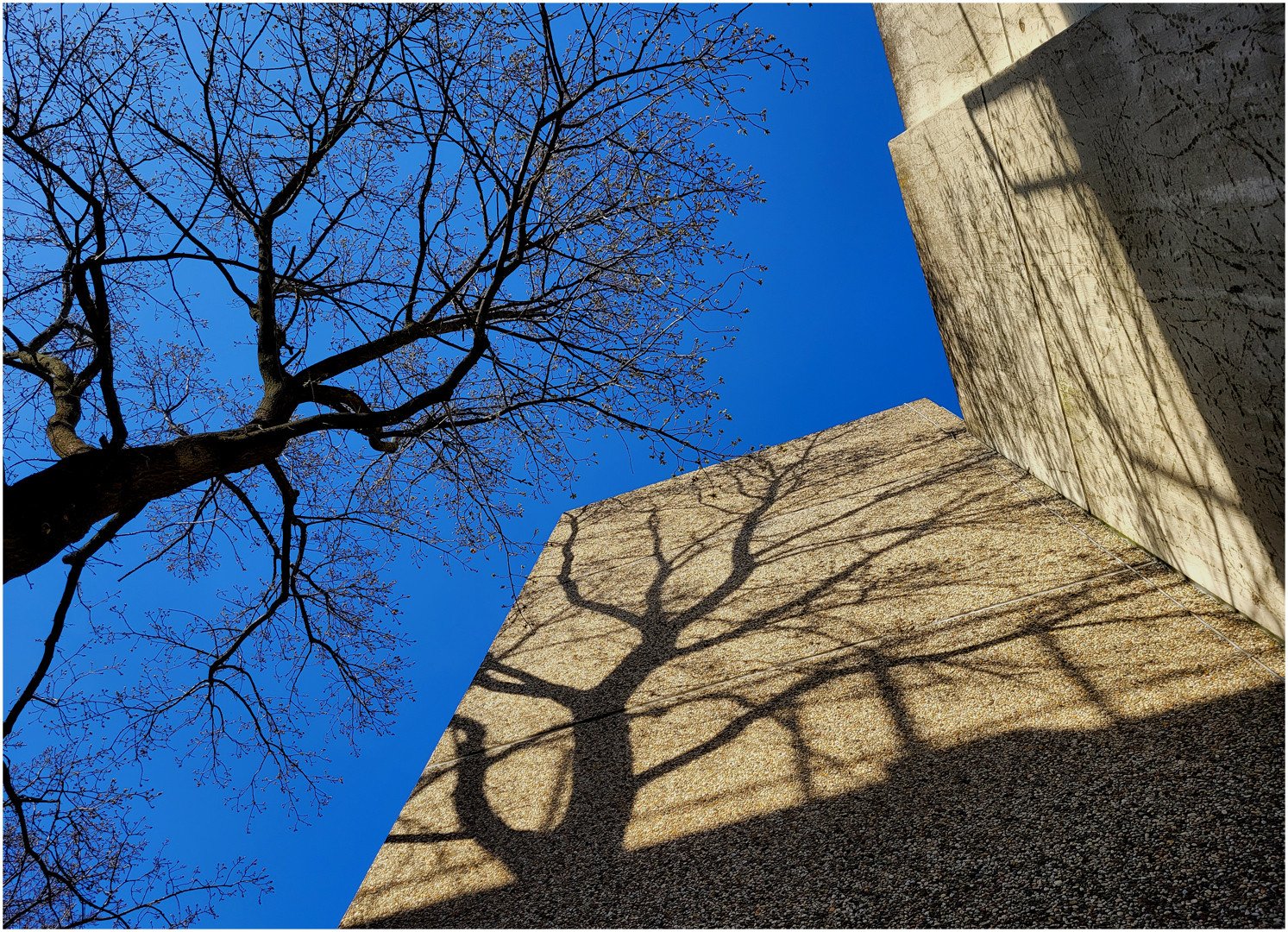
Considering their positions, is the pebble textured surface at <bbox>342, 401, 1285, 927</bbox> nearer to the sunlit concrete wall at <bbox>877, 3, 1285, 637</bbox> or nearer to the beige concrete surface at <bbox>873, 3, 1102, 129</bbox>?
the sunlit concrete wall at <bbox>877, 3, 1285, 637</bbox>

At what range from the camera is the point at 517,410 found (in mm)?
4000

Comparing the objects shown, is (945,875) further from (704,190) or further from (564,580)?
(564,580)

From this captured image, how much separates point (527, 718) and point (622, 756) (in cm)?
94

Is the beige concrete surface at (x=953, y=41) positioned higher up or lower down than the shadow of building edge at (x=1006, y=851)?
higher up

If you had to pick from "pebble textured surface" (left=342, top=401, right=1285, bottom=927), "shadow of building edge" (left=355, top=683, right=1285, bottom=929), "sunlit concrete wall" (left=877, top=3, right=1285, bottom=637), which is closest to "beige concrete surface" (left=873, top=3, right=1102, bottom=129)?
"sunlit concrete wall" (left=877, top=3, right=1285, bottom=637)

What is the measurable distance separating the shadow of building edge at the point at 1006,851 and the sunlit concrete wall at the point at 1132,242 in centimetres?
68

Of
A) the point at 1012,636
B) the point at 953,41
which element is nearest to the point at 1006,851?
Result: the point at 1012,636

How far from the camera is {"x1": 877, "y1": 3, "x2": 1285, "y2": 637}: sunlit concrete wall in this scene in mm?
1872

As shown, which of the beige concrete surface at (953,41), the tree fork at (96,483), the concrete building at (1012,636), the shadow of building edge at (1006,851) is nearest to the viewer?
the shadow of building edge at (1006,851)

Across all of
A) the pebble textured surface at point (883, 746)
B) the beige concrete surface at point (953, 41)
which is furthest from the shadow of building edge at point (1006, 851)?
the beige concrete surface at point (953, 41)

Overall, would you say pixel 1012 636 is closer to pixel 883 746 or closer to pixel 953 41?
pixel 883 746

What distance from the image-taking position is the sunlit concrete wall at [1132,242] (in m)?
1.87

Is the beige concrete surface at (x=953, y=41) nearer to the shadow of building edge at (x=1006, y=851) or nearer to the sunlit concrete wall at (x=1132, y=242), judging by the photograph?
the sunlit concrete wall at (x=1132, y=242)

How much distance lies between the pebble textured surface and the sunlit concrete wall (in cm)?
39
